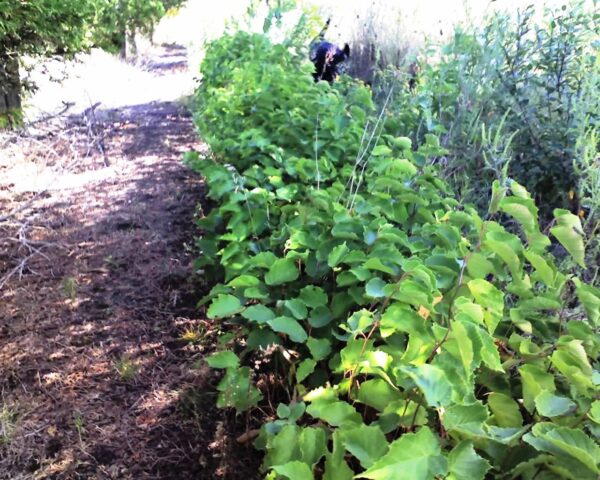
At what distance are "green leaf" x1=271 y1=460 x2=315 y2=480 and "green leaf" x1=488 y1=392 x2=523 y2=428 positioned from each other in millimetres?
426

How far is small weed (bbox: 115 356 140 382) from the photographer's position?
2406mm

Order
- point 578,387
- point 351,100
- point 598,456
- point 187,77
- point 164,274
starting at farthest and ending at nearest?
point 187,77, point 351,100, point 164,274, point 578,387, point 598,456

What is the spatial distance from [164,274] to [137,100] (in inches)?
236

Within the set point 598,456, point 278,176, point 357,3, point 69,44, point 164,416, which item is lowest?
point 164,416

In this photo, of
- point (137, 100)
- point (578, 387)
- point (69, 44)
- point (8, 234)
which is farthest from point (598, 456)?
point (137, 100)

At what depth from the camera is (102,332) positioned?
108 inches

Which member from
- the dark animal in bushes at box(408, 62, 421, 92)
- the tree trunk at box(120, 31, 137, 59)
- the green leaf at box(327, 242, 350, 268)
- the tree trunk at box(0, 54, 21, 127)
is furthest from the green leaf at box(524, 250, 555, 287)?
the tree trunk at box(120, 31, 137, 59)

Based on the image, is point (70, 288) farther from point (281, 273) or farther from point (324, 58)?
point (324, 58)

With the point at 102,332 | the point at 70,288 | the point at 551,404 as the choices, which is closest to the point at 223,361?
the point at 551,404

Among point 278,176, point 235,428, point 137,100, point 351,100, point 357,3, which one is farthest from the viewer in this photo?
point 137,100

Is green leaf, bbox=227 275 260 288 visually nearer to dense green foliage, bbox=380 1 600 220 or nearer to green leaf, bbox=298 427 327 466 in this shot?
green leaf, bbox=298 427 327 466

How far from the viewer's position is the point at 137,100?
849 centimetres

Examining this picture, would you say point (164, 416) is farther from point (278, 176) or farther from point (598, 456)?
point (598, 456)

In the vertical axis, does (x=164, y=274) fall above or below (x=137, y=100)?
below
